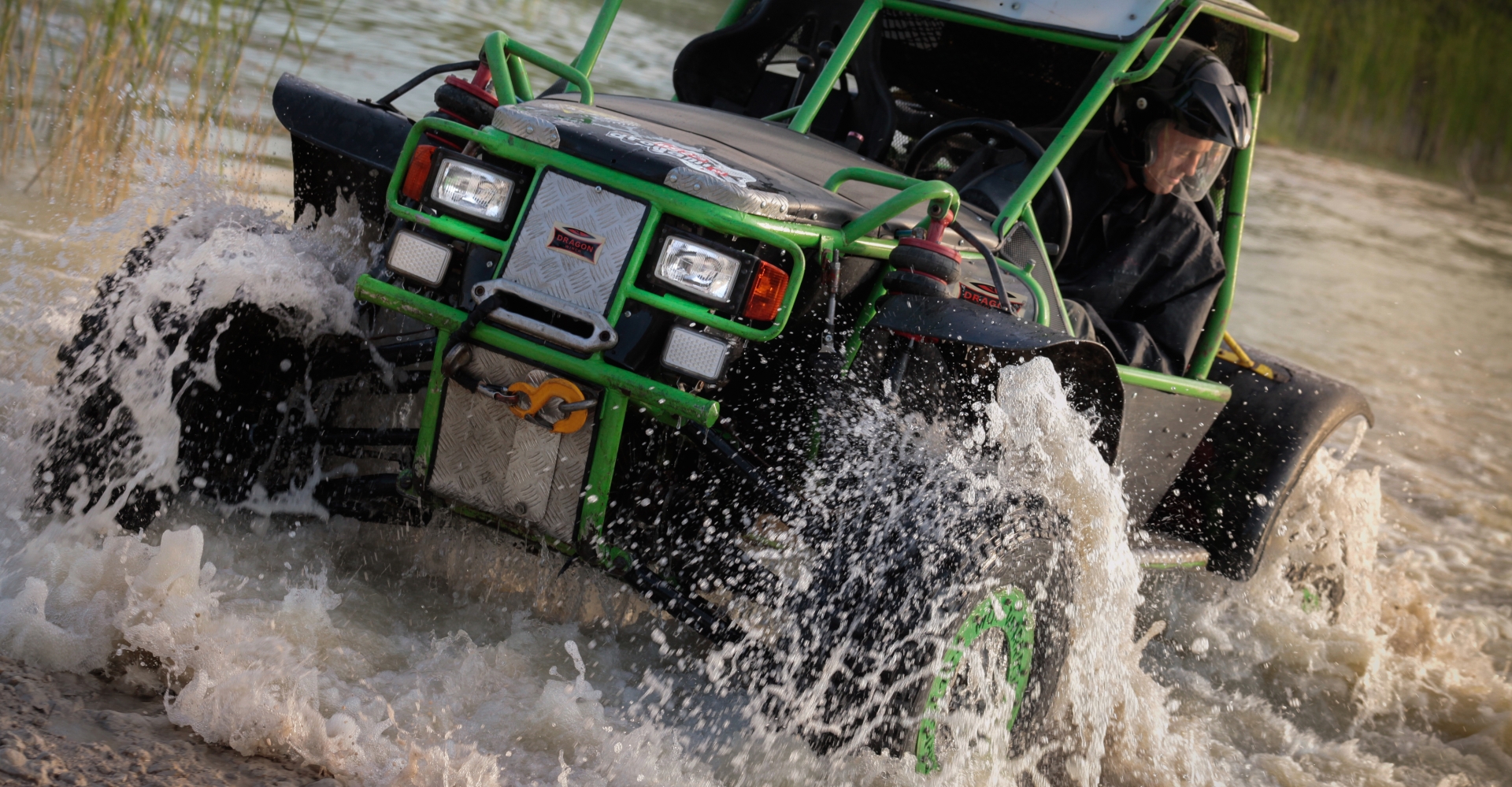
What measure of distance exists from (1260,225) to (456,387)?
13.2 m

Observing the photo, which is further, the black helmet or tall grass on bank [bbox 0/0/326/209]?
tall grass on bank [bbox 0/0/326/209]

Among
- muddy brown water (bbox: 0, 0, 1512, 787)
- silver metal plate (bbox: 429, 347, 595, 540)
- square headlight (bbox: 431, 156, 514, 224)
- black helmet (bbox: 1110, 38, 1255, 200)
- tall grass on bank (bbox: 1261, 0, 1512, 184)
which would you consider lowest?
muddy brown water (bbox: 0, 0, 1512, 787)

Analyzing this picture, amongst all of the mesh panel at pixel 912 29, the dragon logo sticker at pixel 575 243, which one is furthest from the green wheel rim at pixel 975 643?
the mesh panel at pixel 912 29

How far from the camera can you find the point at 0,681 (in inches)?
112

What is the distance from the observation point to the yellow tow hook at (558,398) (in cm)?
290

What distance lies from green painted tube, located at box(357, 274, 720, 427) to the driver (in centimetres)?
190

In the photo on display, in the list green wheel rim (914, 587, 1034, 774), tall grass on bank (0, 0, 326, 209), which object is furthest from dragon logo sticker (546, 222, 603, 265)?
tall grass on bank (0, 0, 326, 209)

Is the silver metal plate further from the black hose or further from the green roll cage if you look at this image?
the black hose

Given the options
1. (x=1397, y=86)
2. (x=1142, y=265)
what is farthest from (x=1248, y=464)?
(x=1397, y=86)

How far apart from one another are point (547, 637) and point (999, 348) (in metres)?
1.49

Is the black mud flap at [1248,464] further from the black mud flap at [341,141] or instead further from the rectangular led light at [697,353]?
the black mud flap at [341,141]

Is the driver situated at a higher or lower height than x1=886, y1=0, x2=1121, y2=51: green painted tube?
lower

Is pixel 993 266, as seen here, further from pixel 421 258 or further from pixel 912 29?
pixel 912 29

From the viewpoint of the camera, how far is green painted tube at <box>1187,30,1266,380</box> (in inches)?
179
